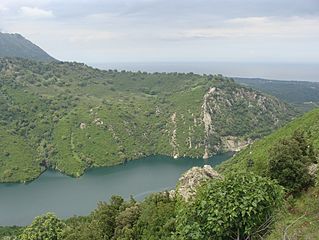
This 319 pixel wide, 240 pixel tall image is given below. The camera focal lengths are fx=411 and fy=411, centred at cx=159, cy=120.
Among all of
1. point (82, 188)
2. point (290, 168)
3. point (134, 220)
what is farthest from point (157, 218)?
point (82, 188)

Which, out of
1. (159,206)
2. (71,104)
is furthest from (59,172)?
(159,206)

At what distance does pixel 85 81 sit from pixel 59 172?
7755 centimetres

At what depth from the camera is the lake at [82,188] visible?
84125mm

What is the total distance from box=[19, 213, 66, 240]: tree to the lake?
3453 centimetres

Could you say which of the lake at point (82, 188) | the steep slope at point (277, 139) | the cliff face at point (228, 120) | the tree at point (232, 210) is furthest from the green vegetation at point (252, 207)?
the cliff face at point (228, 120)

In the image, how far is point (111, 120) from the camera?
5576 inches

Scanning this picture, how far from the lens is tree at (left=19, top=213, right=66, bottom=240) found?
140 ft

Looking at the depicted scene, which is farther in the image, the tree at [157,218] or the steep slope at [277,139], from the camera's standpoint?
the steep slope at [277,139]

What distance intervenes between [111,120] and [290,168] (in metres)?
124

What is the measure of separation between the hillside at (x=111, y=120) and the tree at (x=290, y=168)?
9823 cm

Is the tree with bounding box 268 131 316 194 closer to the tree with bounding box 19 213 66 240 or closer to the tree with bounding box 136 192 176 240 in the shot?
the tree with bounding box 136 192 176 240

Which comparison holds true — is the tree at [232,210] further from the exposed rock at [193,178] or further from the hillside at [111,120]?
the hillside at [111,120]

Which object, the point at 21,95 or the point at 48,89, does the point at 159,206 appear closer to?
the point at 21,95

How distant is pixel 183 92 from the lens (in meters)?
169
